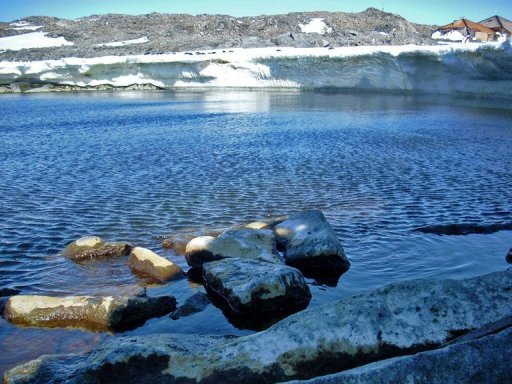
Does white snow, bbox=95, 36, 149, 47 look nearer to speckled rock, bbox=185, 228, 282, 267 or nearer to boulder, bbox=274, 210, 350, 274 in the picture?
boulder, bbox=274, 210, 350, 274

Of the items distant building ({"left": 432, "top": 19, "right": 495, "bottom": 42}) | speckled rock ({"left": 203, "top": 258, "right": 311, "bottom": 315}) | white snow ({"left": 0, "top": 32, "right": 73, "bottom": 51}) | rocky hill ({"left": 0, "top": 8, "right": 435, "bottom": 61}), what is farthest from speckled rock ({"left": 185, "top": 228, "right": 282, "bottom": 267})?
distant building ({"left": 432, "top": 19, "right": 495, "bottom": 42})

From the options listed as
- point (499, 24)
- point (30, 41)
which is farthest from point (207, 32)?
point (499, 24)

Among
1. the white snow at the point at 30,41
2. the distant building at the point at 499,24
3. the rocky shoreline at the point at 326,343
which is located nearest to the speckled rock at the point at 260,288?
the rocky shoreline at the point at 326,343

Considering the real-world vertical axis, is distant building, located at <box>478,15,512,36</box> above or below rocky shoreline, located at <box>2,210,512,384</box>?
above

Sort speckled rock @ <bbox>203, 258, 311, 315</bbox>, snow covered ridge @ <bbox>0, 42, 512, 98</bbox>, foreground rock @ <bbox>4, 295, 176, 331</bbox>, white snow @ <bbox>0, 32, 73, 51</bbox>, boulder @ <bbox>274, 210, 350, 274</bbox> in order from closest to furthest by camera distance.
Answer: foreground rock @ <bbox>4, 295, 176, 331</bbox> → speckled rock @ <bbox>203, 258, 311, 315</bbox> → boulder @ <bbox>274, 210, 350, 274</bbox> → snow covered ridge @ <bbox>0, 42, 512, 98</bbox> → white snow @ <bbox>0, 32, 73, 51</bbox>

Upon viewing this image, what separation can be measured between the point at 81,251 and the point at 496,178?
7.18 m

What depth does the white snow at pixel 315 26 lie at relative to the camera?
44688 mm

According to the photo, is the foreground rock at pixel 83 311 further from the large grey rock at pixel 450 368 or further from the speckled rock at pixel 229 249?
the large grey rock at pixel 450 368

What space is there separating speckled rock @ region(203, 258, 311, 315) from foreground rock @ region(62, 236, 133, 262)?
4.85ft

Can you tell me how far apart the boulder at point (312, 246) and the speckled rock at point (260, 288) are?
77cm

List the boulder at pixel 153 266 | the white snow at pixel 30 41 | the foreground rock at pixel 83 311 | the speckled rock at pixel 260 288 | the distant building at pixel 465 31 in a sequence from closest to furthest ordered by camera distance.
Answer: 1. the foreground rock at pixel 83 311
2. the speckled rock at pixel 260 288
3. the boulder at pixel 153 266
4. the white snow at pixel 30 41
5. the distant building at pixel 465 31

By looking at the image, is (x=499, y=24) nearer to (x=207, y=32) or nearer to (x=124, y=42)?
(x=207, y=32)

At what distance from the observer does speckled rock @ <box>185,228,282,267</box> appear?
214 inches

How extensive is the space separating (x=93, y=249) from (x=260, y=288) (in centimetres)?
234
